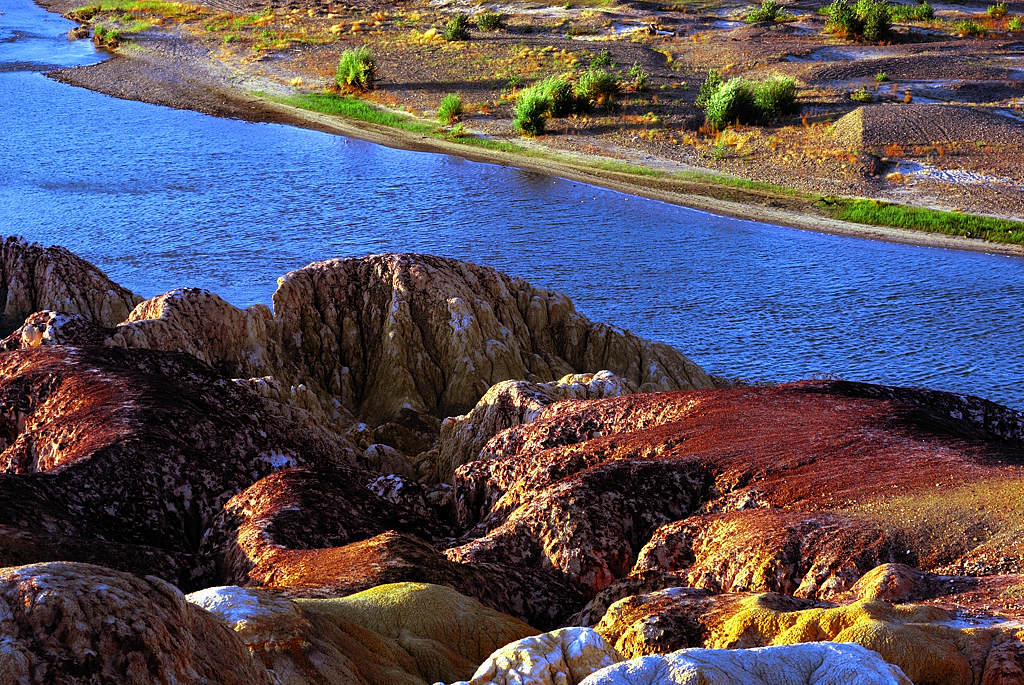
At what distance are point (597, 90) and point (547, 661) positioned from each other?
45025 millimetres

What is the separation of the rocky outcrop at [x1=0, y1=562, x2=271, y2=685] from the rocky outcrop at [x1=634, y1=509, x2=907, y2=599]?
5.52 meters

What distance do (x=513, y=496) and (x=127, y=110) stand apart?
4452cm

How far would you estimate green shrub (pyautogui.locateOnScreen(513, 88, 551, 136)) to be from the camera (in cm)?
4725

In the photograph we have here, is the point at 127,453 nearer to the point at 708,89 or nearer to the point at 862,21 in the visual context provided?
the point at 708,89

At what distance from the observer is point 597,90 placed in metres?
49.5

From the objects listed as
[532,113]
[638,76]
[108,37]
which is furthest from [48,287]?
[108,37]

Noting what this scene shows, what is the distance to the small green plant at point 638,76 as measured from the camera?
5066cm

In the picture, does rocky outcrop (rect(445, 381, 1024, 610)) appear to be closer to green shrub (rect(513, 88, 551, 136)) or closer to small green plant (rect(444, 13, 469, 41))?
green shrub (rect(513, 88, 551, 136))

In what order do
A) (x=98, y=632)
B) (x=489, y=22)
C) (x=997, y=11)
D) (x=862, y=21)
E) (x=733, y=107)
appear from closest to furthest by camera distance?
1. (x=98, y=632)
2. (x=733, y=107)
3. (x=862, y=21)
4. (x=489, y=22)
5. (x=997, y=11)

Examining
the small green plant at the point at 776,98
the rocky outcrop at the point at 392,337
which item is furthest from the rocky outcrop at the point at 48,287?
the small green plant at the point at 776,98

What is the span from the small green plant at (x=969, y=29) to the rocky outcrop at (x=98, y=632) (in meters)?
65.2

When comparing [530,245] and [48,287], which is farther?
[530,245]

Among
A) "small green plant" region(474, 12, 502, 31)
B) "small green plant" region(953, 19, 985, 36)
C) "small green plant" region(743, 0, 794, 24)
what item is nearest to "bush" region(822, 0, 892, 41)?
"small green plant" region(743, 0, 794, 24)

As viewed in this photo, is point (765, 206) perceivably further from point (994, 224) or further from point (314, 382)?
point (314, 382)
